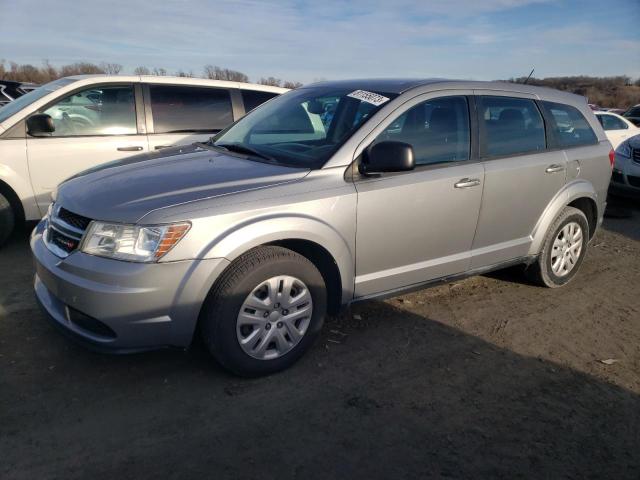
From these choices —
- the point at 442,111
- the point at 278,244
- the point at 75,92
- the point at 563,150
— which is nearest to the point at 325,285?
the point at 278,244

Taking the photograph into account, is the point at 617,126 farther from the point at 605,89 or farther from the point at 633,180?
the point at 605,89

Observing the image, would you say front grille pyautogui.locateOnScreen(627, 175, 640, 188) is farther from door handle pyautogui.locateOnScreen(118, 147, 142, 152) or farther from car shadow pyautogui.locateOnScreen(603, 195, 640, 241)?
door handle pyautogui.locateOnScreen(118, 147, 142, 152)

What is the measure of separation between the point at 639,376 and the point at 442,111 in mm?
2210

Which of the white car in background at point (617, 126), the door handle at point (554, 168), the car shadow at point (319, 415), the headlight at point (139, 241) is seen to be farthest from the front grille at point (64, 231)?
the white car in background at point (617, 126)

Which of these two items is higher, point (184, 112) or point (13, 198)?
point (184, 112)

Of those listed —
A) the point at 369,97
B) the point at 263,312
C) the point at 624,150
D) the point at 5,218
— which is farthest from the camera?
the point at 624,150

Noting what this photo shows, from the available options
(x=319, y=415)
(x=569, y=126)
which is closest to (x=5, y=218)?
(x=319, y=415)

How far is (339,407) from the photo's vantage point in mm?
2830

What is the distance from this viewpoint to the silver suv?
8.83 feet

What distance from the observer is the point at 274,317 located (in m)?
3.02

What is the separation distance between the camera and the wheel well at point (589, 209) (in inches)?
185

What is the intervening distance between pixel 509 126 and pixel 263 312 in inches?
101

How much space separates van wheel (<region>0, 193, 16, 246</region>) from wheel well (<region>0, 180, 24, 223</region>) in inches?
2.1

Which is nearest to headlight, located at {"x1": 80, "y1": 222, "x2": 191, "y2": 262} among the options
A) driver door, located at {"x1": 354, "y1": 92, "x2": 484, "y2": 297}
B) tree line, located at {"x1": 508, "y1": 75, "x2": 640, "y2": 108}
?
driver door, located at {"x1": 354, "y1": 92, "x2": 484, "y2": 297}
